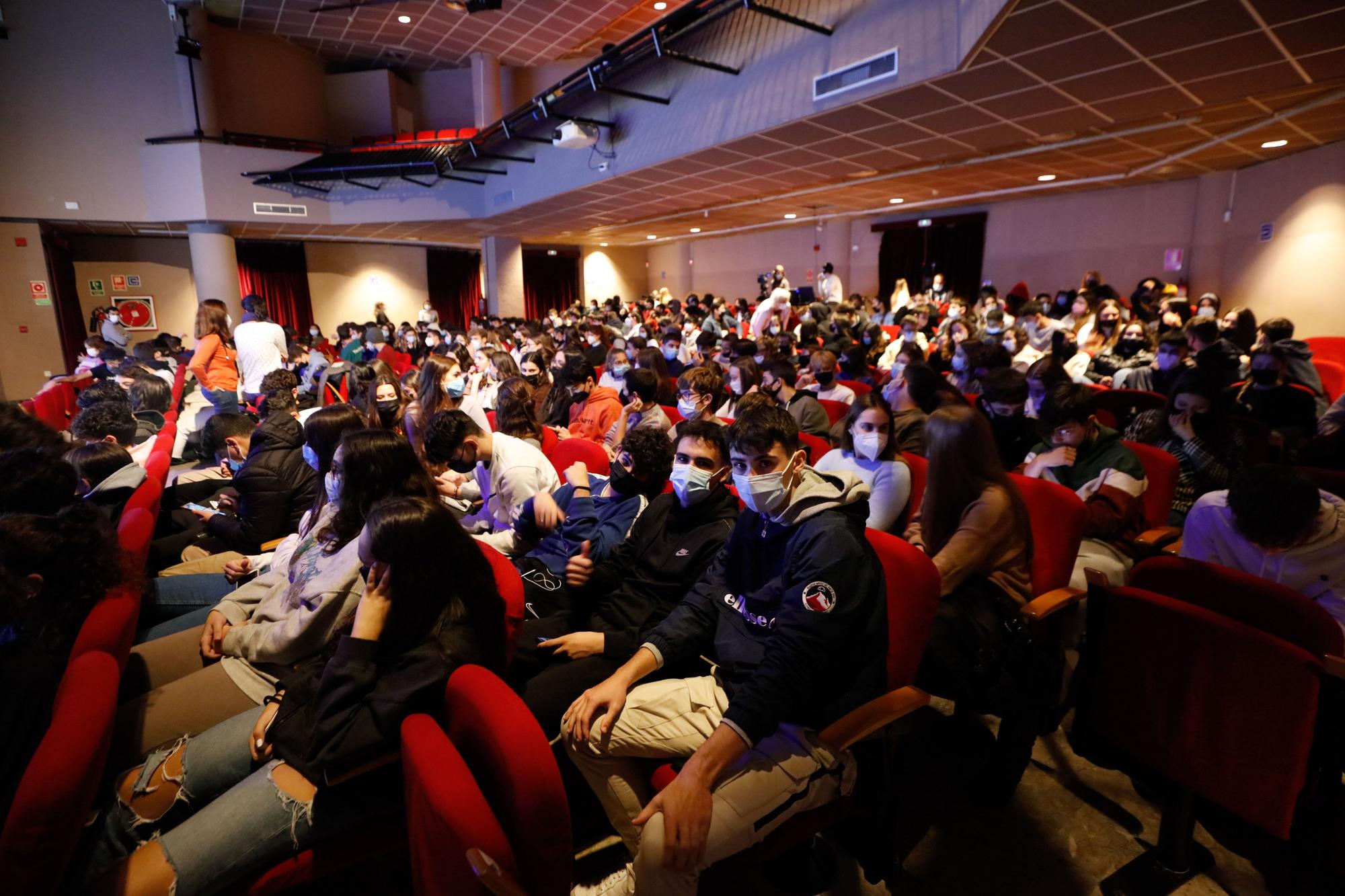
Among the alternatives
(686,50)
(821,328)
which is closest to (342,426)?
(686,50)

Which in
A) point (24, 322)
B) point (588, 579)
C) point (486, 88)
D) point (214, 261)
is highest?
point (486, 88)

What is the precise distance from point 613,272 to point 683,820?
785 inches

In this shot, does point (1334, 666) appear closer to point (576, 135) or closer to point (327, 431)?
point (327, 431)

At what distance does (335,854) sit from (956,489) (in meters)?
2.03

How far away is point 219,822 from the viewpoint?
1406 mm

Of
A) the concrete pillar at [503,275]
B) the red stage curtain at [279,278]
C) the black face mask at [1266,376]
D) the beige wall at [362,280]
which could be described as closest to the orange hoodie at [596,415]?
the black face mask at [1266,376]

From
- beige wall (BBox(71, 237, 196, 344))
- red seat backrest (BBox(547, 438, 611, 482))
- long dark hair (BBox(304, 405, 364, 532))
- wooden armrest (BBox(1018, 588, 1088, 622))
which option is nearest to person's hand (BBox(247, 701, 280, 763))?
long dark hair (BBox(304, 405, 364, 532))

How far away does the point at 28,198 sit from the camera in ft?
34.4

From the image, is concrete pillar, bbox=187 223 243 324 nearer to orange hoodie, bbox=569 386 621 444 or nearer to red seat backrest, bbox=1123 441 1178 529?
orange hoodie, bbox=569 386 621 444

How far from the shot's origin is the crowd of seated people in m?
1.45

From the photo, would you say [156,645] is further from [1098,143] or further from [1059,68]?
[1098,143]

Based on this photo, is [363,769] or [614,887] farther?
[614,887]

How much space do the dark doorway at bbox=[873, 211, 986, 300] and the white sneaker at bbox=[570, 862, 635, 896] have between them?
12.9 meters

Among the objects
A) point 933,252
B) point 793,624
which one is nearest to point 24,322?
point 793,624
